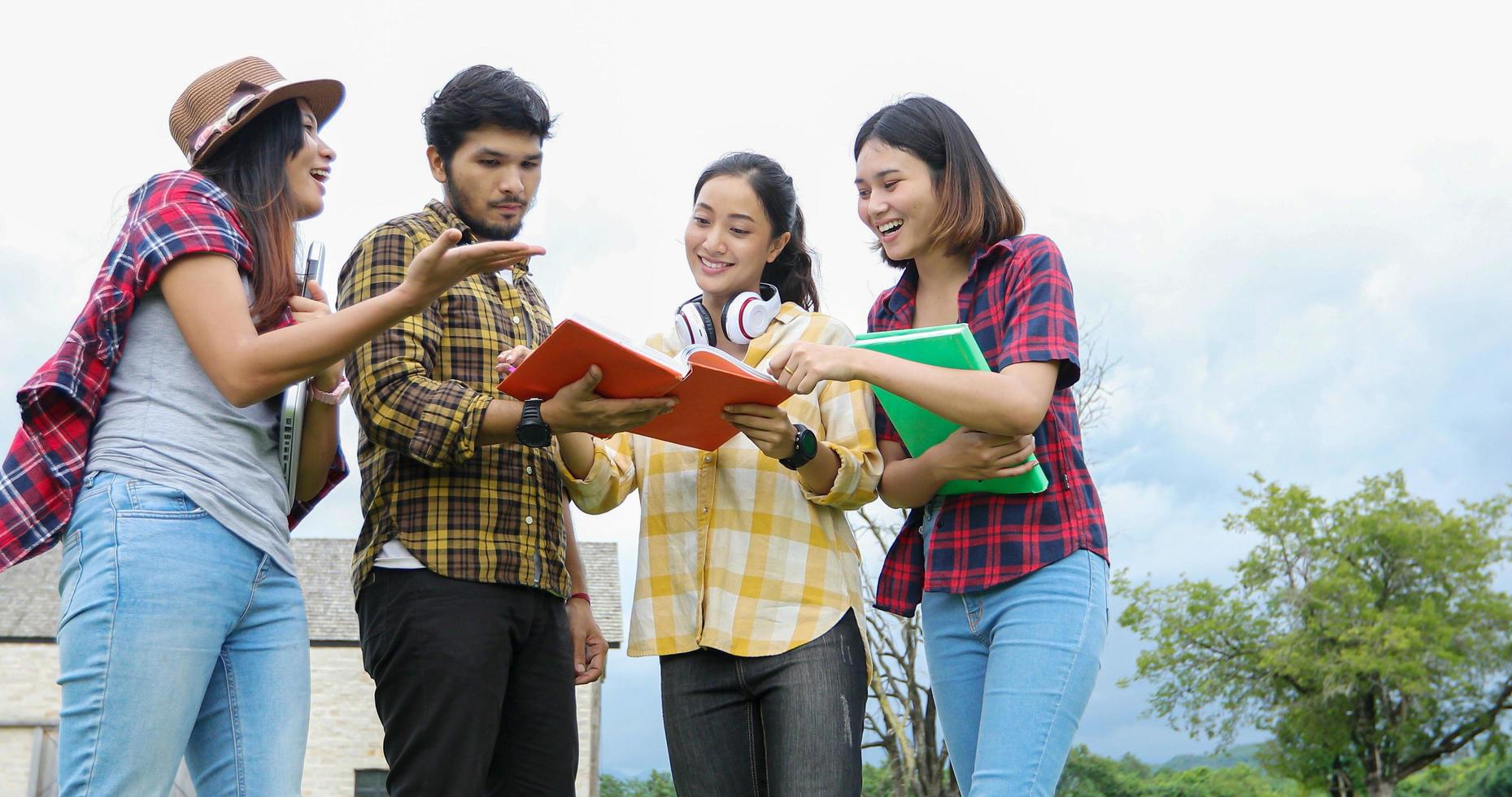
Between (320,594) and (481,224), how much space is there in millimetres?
23435

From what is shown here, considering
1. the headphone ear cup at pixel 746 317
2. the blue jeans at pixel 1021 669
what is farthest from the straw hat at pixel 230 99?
the blue jeans at pixel 1021 669

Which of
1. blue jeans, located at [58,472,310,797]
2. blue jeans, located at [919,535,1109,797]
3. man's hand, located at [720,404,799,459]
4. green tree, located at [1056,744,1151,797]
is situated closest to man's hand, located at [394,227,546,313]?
blue jeans, located at [58,472,310,797]

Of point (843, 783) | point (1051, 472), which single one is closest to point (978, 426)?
point (1051, 472)

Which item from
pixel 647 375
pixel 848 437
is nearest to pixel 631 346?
pixel 647 375

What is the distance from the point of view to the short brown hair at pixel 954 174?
10.1 feet

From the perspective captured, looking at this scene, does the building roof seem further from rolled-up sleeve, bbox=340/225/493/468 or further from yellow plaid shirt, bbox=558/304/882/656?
rolled-up sleeve, bbox=340/225/493/468

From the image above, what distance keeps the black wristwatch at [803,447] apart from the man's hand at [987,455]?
340 millimetres

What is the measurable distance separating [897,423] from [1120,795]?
25.6m

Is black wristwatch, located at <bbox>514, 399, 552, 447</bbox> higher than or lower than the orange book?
lower

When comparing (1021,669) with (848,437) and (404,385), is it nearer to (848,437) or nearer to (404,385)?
(848,437)

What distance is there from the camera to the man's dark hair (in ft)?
10.5

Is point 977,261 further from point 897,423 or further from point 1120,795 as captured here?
point 1120,795

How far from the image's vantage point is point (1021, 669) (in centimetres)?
265

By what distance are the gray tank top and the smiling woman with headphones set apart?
2.76 ft
